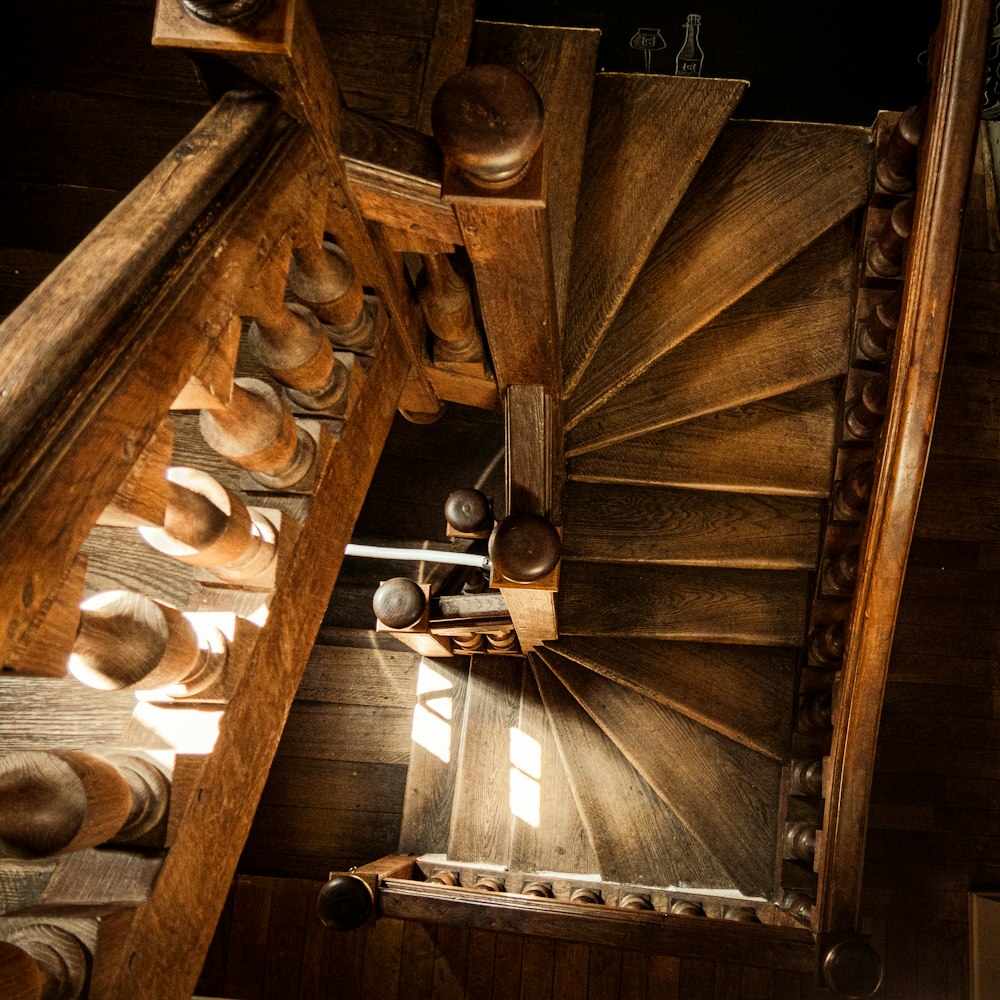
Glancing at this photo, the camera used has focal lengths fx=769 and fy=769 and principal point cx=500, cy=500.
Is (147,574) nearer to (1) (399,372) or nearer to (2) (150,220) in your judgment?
(2) (150,220)

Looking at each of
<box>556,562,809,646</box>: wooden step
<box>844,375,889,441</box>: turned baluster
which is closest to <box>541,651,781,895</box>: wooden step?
<box>556,562,809,646</box>: wooden step

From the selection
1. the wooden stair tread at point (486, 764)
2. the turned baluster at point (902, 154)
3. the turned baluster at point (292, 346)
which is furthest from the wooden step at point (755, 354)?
the wooden stair tread at point (486, 764)

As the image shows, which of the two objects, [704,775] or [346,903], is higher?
[704,775]

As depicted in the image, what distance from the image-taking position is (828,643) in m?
2.18

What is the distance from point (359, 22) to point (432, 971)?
3009mm

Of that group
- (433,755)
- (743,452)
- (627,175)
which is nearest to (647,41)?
(627,175)

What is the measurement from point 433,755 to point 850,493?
73.2 inches

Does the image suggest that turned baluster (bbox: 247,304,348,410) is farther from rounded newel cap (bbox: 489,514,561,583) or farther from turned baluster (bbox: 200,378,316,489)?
rounded newel cap (bbox: 489,514,561,583)

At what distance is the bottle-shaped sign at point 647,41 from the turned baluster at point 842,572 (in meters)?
1.42

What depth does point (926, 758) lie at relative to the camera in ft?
9.05

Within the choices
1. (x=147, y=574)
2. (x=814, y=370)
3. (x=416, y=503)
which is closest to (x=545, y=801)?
(x=416, y=503)

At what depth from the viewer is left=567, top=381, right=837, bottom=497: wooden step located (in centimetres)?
217

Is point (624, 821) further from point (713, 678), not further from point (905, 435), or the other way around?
point (905, 435)

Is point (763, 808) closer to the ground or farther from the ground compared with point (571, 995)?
farther from the ground
